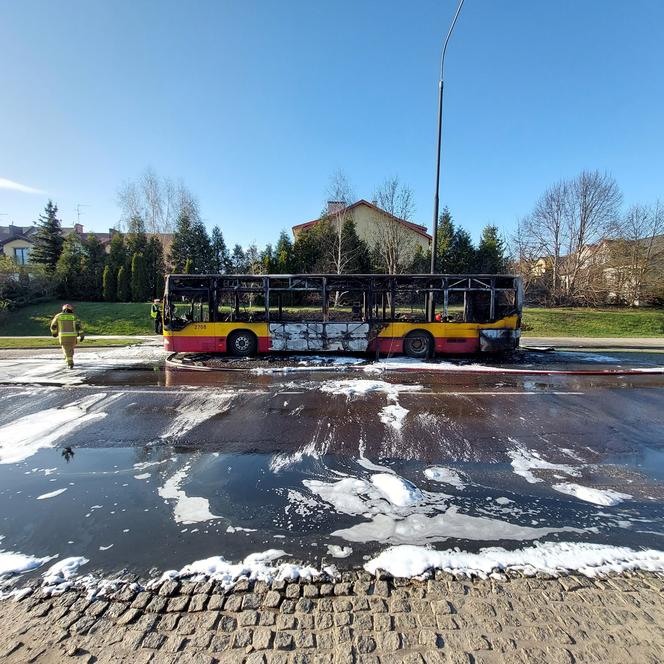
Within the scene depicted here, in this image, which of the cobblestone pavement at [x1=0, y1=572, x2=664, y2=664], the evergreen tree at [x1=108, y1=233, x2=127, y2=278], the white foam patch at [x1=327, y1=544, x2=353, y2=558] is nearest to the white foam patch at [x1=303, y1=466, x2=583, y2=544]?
the white foam patch at [x1=327, y1=544, x2=353, y2=558]

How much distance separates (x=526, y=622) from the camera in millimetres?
2279

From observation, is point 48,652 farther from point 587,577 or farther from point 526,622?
point 587,577

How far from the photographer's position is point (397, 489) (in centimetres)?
396

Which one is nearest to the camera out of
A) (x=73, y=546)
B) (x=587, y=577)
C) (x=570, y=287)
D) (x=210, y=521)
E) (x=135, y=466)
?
(x=587, y=577)

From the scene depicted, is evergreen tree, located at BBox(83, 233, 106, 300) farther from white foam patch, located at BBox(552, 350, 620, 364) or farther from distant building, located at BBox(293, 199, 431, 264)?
white foam patch, located at BBox(552, 350, 620, 364)

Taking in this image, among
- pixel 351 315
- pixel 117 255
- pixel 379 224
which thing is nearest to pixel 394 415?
pixel 351 315

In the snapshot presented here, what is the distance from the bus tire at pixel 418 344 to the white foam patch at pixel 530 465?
24.3 ft

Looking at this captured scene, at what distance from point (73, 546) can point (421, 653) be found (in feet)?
9.33

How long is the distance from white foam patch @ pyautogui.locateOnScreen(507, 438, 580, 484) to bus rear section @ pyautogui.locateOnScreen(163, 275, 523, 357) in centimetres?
749

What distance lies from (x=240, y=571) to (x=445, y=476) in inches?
99.1

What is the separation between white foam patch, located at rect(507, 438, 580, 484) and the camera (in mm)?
4328

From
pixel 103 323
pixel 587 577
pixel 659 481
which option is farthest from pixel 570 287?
pixel 103 323

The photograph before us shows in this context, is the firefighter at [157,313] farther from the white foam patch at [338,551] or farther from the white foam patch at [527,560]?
the white foam patch at [527,560]

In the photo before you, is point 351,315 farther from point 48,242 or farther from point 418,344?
point 48,242
